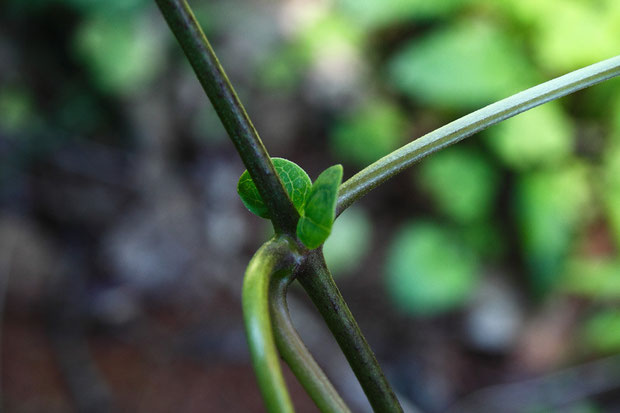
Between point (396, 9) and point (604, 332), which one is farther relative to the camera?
point (396, 9)

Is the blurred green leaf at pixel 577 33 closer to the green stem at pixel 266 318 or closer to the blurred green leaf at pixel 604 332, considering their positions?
the blurred green leaf at pixel 604 332

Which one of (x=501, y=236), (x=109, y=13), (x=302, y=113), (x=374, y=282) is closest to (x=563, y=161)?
(x=501, y=236)

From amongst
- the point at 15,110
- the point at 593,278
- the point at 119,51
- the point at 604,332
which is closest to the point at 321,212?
the point at 604,332

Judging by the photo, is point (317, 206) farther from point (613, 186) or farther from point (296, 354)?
point (613, 186)

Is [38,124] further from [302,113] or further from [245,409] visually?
[245,409]

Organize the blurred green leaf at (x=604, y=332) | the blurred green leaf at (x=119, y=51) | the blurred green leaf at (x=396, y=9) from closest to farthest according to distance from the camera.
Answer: the blurred green leaf at (x=604, y=332), the blurred green leaf at (x=396, y=9), the blurred green leaf at (x=119, y=51)

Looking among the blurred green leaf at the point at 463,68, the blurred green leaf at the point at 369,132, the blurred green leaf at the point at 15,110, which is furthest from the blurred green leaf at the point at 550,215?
the blurred green leaf at the point at 15,110

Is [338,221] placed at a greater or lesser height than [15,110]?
lesser
